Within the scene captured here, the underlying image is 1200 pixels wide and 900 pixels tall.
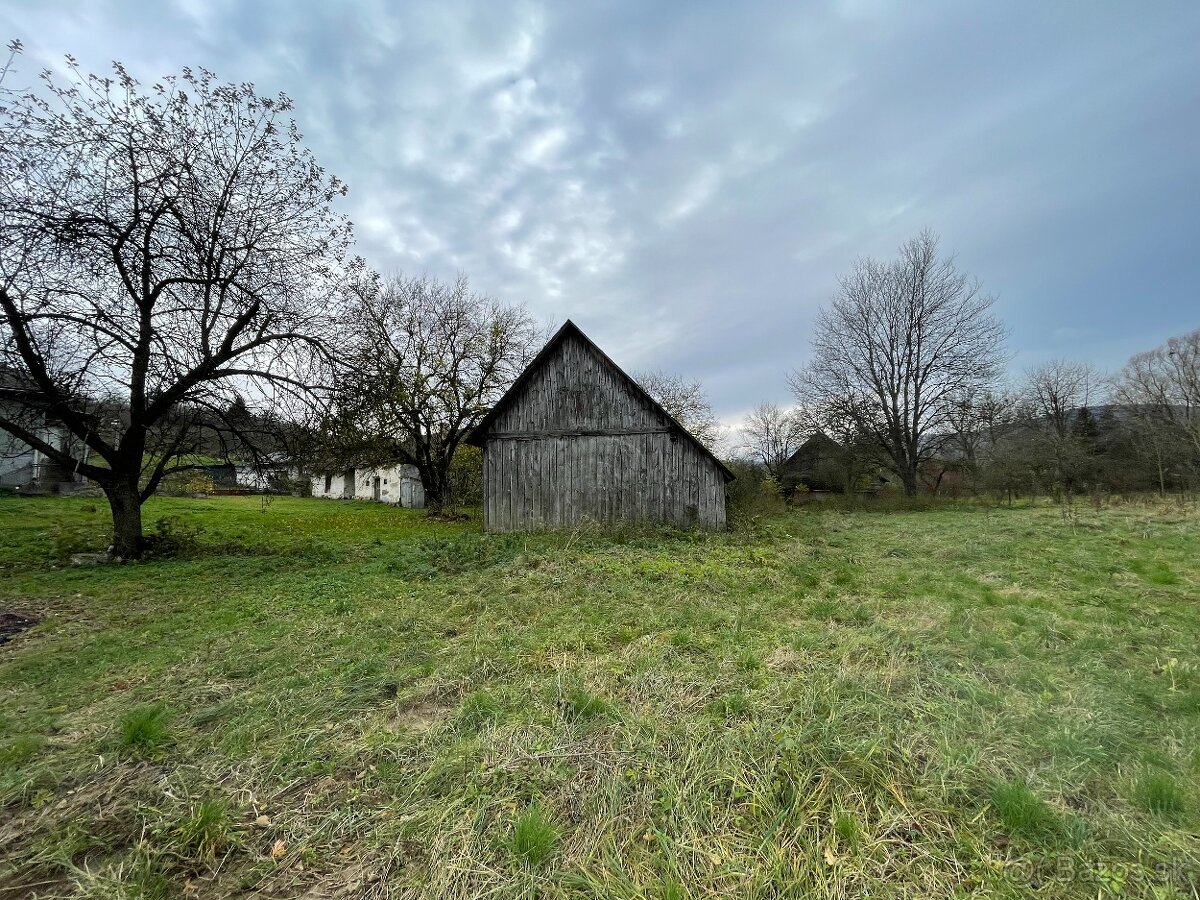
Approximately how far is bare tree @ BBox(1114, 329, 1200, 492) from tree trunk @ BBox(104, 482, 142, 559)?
4317 centimetres

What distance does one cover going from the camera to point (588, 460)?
1466 centimetres

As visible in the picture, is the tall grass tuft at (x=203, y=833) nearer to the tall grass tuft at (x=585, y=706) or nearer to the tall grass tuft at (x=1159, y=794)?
the tall grass tuft at (x=585, y=706)

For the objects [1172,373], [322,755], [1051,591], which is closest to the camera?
[322,755]

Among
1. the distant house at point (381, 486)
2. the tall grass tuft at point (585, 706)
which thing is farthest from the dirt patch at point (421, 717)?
the distant house at point (381, 486)

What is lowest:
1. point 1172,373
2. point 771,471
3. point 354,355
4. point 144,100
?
point 771,471

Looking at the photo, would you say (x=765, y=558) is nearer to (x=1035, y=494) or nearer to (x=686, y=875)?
(x=686, y=875)

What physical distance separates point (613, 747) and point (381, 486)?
1593 inches

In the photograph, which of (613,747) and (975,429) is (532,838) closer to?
(613,747)

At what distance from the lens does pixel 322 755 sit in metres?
3.26

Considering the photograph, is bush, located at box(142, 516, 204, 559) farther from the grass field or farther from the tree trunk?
the grass field

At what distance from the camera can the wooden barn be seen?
47.7 feet

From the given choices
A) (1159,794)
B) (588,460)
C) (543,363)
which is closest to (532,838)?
(1159,794)

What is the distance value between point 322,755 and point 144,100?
44.2 feet

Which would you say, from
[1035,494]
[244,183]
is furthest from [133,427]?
[1035,494]
